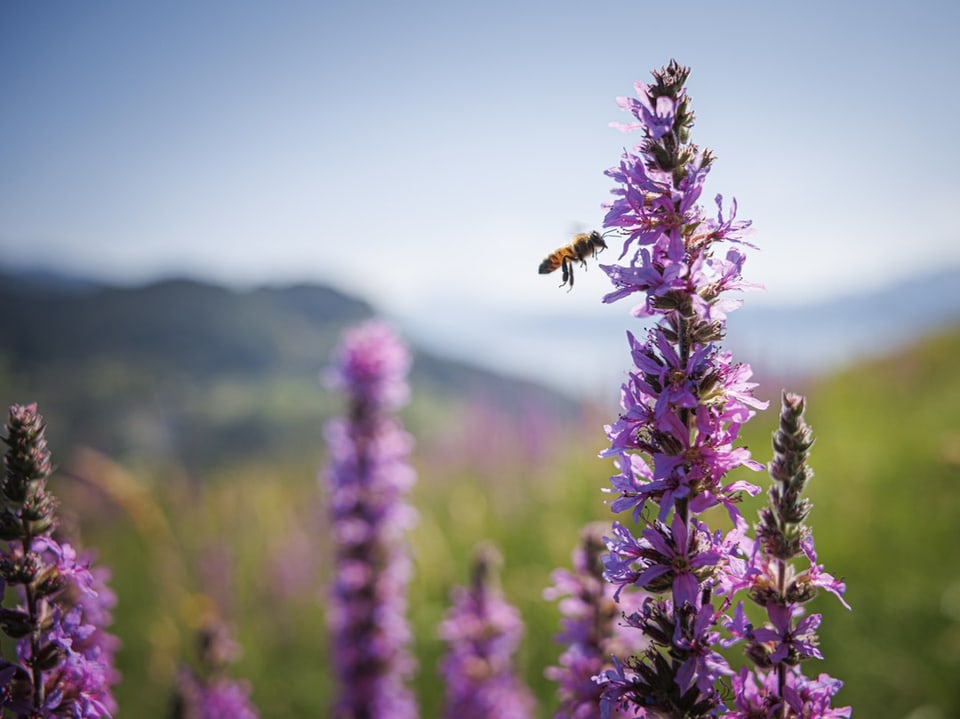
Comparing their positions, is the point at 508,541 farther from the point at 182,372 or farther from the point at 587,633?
the point at 182,372

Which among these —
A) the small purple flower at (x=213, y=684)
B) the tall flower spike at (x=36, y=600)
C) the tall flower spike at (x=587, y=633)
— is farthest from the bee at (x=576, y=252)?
the small purple flower at (x=213, y=684)

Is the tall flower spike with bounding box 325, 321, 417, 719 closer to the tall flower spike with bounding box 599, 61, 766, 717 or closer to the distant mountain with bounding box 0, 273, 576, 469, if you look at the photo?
the distant mountain with bounding box 0, 273, 576, 469

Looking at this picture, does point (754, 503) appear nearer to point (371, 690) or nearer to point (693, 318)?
point (371, 690)

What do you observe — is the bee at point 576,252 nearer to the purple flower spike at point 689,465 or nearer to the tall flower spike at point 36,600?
the purple flower spike at point 689,465

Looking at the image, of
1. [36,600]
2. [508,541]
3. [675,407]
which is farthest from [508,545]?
[675,407]

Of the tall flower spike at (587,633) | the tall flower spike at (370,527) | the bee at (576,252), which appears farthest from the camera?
the tall flower spike at (370,527)

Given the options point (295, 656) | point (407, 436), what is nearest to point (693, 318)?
point (407, 436)

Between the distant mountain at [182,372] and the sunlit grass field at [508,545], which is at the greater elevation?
the distant mountain at [182,372]
